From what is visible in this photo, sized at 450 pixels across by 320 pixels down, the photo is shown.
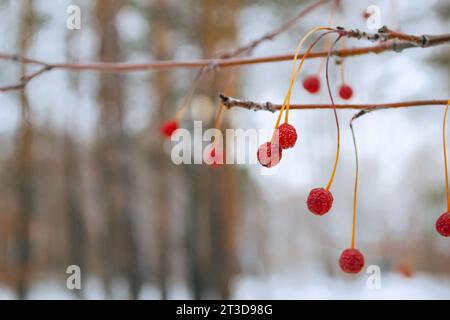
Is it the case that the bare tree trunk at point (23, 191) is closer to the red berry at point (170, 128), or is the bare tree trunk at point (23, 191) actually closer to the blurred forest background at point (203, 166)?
the blurred forest background at point (203, 166)

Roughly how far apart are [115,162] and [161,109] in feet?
2.11

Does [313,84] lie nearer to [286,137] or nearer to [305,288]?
[286,137]

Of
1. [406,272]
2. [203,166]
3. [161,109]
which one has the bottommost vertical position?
[406,272]

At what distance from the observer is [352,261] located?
43cm

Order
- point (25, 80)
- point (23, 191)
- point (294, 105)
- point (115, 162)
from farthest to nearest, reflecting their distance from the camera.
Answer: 1. point (23, 191)
2. point (115, 162)
3. point (25, 80)
4. point (294, 105)

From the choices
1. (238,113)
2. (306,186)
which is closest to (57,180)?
(238,113)

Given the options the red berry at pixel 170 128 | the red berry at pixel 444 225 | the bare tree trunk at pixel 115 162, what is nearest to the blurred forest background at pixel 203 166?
the bare tree trunk at pixel 115 162

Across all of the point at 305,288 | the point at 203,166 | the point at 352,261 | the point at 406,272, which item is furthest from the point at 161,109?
the point at 352,261

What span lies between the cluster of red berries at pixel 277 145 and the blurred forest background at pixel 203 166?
2710 millimetres

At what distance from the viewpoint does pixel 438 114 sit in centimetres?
420

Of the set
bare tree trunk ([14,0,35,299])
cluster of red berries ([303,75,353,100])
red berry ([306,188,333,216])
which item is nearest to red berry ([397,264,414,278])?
cluster of red berries ([303,75,353,100])

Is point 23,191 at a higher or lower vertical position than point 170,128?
higher

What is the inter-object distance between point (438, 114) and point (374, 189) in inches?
56.7
